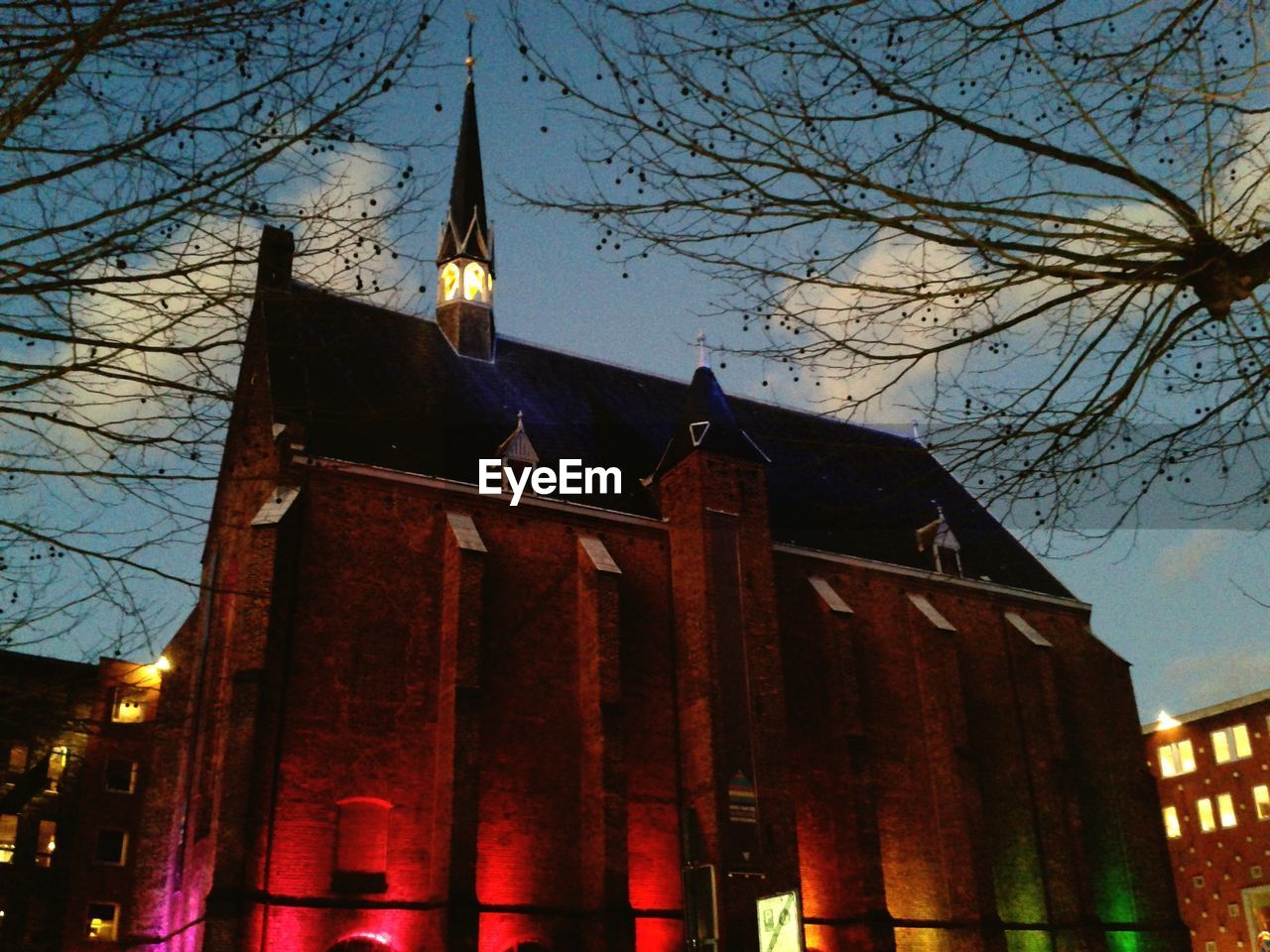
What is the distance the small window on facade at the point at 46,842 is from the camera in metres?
38.7

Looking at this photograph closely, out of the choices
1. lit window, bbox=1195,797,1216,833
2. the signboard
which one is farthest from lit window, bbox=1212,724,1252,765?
the signboard

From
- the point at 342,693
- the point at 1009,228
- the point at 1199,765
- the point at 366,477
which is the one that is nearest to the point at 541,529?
the point at 366,477

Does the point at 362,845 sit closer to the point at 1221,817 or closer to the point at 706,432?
the point at 706,432

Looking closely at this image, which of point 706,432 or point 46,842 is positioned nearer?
point 706,432

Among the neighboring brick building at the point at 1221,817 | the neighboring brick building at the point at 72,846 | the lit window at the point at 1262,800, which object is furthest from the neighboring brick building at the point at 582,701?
the neighboring brick building at the point at 72,846

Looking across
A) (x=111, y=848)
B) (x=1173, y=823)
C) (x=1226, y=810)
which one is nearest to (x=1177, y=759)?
(x=1173, y=823)

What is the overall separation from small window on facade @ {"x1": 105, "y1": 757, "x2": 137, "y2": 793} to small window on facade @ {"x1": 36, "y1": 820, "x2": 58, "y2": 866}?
6.85ft

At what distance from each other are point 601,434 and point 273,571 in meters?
11.3

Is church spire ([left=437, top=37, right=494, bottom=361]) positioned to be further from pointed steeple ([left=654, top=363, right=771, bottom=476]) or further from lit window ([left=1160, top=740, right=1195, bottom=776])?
lit window ([left=1160, top=740, right=1195, bottom=776])

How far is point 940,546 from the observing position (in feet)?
115

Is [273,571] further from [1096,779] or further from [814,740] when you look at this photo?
[1096,779]

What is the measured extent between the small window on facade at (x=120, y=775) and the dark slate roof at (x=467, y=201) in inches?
841

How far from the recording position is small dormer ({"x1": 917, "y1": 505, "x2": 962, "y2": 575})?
34844 millimetres

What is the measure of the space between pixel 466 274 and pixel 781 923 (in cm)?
2483
